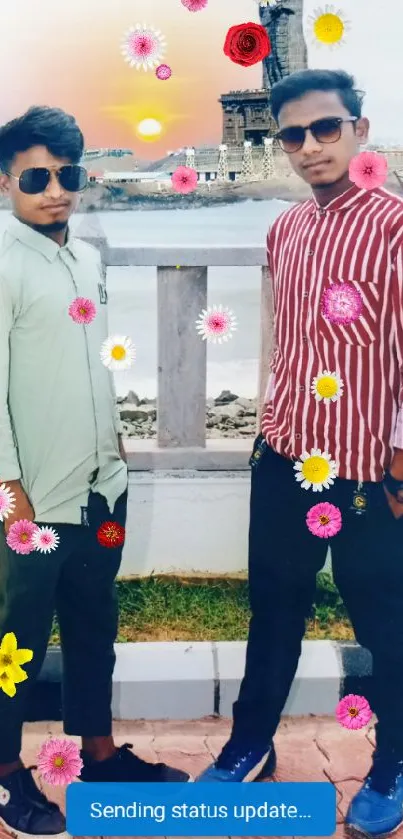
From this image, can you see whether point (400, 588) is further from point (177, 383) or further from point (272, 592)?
point (177, 383)

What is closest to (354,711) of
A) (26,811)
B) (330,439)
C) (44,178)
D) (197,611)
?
(197,611)

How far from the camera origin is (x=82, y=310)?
2.21 m

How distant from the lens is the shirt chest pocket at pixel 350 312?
6.81 ft

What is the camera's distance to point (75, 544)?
91.0 inches

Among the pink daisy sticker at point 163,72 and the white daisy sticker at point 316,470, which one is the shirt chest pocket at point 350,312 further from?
the pink daisy sticker at point 163,72

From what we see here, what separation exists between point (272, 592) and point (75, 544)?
0.51 meters

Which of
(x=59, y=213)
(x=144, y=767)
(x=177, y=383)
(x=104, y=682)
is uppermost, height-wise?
(x=59, y=213)

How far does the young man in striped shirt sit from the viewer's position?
82.4 inches

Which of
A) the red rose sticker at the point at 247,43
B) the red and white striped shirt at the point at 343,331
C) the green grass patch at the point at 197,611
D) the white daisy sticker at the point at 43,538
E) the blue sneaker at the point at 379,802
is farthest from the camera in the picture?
the green grass patch at the point at 197,611

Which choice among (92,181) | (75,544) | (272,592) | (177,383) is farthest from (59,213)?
(272,592)

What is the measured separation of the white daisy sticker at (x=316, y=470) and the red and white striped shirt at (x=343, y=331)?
0.02m

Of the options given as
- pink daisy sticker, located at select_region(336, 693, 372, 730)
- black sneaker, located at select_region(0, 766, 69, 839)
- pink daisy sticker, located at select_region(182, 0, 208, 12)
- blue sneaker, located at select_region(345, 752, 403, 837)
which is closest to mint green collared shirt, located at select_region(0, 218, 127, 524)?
pink daisy sticker, located at select_region(182, 0, 208, 12)

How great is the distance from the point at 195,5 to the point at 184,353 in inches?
33.2

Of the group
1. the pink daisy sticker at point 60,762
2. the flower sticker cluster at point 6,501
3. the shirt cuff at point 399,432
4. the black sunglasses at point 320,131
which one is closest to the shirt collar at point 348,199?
the black sunglasses at point 320,131
